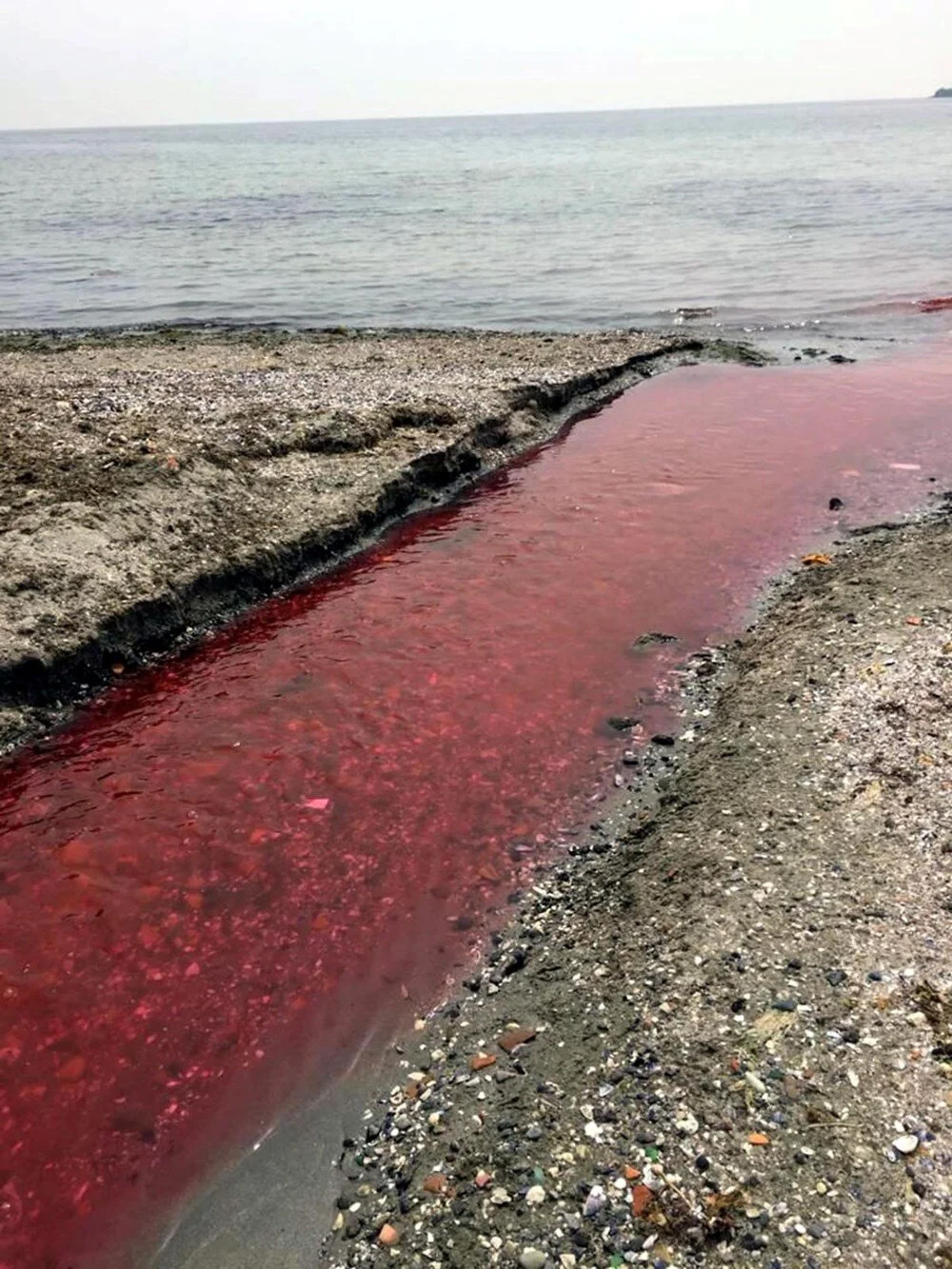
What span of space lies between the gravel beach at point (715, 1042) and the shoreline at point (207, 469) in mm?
6289

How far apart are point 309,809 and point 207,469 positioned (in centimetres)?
699

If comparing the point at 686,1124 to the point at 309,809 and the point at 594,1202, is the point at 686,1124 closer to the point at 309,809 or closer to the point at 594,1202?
the point at 594,1202

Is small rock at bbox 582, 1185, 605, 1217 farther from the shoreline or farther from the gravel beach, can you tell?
the shoreline

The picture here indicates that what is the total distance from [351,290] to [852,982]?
3293cm

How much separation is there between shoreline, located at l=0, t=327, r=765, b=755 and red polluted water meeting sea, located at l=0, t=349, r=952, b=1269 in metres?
0.61

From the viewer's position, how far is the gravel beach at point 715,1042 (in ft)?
16.2

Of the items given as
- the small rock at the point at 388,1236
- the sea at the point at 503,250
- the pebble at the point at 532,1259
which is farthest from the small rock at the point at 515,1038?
the sea at the point at 503,250

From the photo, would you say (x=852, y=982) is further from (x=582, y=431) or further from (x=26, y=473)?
(x=582, y=431)

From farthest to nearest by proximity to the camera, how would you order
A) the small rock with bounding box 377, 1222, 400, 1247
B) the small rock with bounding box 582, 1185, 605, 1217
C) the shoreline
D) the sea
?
the sea < the shoreline < the small rock with bounding box 377, 1222, 400, 1247 < the small rock with bounding box 582, 1185, 605, 1217

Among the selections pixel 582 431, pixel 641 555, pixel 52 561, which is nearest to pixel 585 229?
pixel 582 431

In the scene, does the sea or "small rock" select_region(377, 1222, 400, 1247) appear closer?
"small rock" select_region(377, 1222, 400, 1247)

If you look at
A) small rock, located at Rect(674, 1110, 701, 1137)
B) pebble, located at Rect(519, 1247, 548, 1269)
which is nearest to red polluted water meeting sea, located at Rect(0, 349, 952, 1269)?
pebble, located at Rect(519, 1247, 548, 1269)

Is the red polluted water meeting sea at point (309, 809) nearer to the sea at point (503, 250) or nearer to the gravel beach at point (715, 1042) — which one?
the gravel beach at point (715, 1042)

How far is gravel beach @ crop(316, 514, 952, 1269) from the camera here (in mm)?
4938
